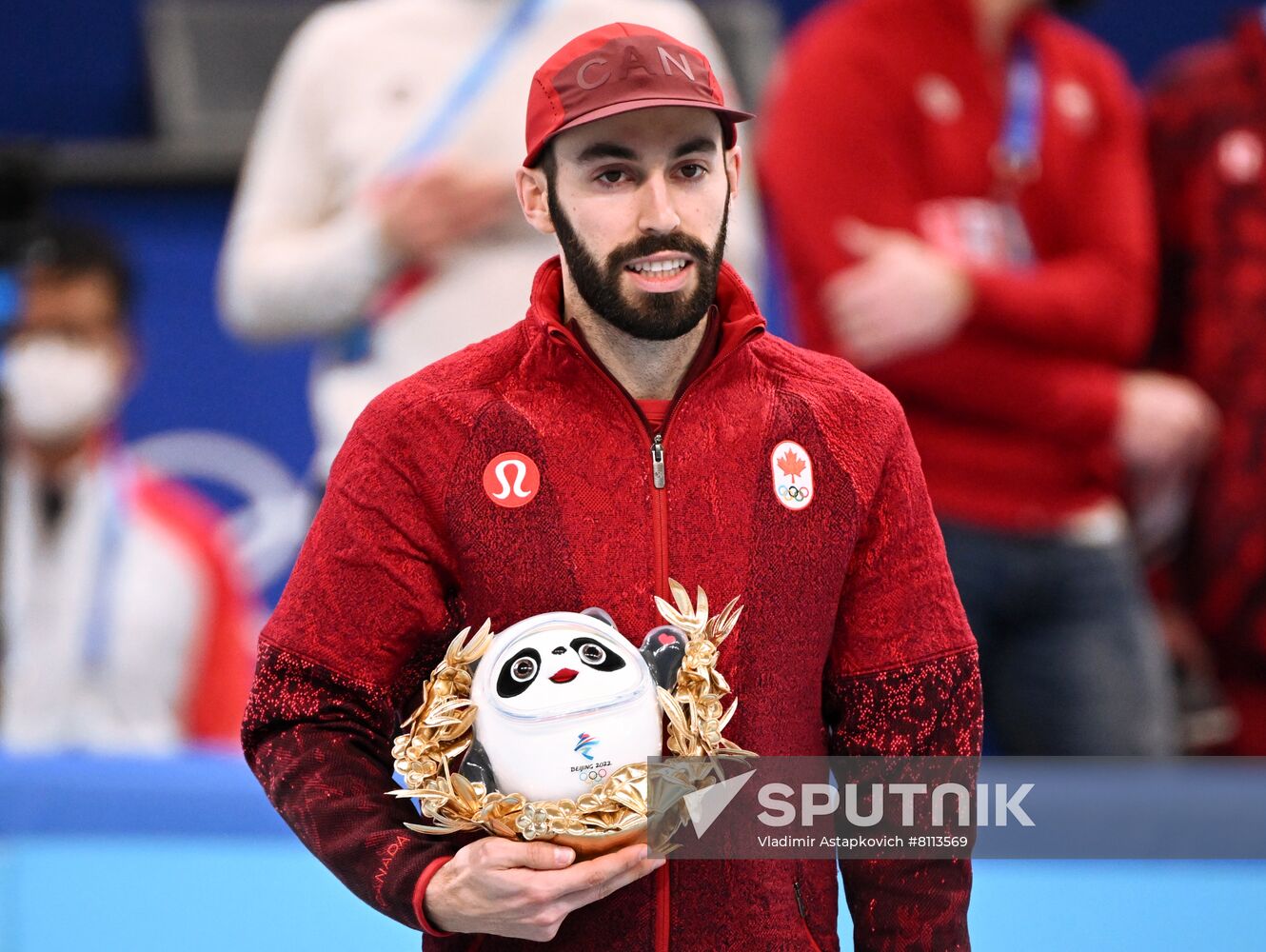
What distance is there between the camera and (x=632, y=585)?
185cm

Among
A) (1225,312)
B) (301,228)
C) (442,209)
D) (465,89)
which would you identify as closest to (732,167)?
(442,209)

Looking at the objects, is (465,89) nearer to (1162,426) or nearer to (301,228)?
(301,228)

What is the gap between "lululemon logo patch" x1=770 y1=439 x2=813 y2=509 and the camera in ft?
6.23

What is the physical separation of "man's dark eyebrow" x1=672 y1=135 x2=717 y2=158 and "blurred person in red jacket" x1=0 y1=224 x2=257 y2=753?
2.50m

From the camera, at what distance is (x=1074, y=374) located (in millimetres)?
3498

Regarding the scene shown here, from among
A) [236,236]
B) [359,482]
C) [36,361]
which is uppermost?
[36,361]

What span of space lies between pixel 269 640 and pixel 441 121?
4.22 ft

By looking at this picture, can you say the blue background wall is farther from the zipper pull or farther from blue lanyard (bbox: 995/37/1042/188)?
the zipper pull

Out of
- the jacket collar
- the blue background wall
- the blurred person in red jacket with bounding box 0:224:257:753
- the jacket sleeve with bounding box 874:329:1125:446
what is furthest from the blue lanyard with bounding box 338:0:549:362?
the blue background wall

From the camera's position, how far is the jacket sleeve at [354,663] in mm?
1831

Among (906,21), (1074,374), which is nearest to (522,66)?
(906,21)

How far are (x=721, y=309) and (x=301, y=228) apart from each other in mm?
1253

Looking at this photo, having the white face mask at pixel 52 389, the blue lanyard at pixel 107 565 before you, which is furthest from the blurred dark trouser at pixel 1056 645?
the white face mask at pixel 52 389

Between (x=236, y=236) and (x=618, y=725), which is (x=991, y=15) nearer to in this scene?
(x=236, y=236)
